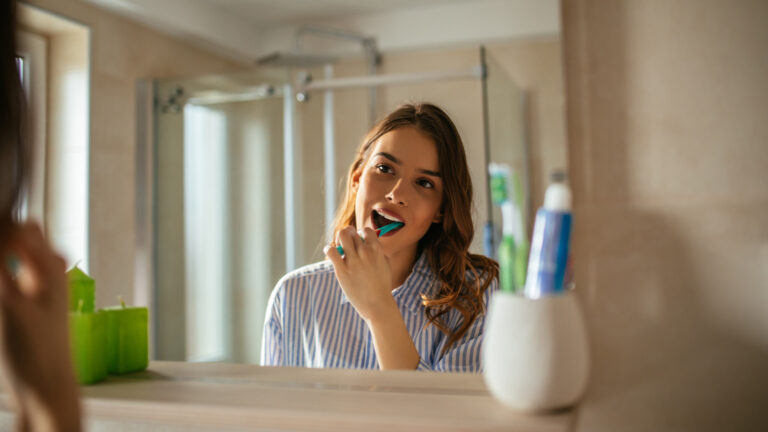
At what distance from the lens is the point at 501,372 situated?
15.1 inches

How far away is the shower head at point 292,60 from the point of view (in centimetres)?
74

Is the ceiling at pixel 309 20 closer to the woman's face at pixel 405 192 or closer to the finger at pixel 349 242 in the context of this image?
the woman's face at pixel 405 192

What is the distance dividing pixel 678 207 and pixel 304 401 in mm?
347

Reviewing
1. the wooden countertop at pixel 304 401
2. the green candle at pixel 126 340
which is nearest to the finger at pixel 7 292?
the wooden countertop at pixel 304 401

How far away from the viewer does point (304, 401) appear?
0.48 metres

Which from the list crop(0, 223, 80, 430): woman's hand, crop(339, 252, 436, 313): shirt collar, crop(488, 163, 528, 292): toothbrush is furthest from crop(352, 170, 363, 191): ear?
crop(0, 223, 80, 430): woman's hand

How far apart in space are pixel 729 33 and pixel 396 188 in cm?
33

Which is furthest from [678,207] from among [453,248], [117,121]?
[117,121]

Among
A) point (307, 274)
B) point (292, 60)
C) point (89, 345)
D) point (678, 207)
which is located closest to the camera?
point (678, 207)

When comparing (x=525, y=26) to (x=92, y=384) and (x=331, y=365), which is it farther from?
(x=92, y=384)

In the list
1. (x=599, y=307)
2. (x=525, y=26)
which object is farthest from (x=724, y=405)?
(x=525, y=26)

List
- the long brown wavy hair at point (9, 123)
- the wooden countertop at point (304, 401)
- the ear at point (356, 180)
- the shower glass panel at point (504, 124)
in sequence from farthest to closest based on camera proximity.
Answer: the ear at point (356, 180)
the shower glass panel at point (504, 124)
the wooden countertop at point (304, 401)
the long brown wavy hair at point (9, 123)

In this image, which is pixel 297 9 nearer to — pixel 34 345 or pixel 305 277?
pixel 305 277

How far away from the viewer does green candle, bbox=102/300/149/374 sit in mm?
602
